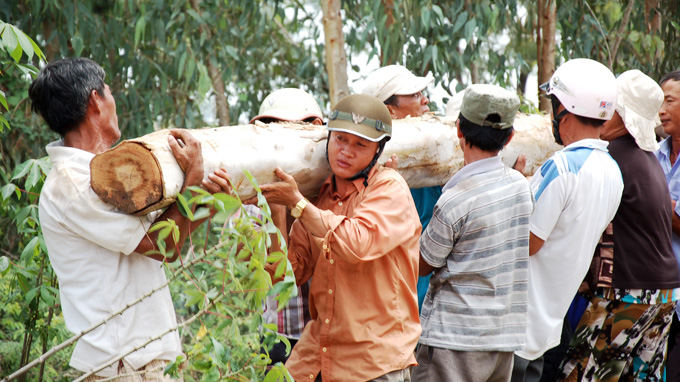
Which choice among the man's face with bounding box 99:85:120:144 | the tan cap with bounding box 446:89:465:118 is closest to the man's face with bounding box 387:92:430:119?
the tan cap with bounding box 446:89:465:118

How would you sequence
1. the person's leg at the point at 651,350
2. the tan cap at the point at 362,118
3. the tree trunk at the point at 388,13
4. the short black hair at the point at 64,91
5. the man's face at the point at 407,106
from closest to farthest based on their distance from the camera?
1. the short black hair at the point at 64,91
2. the tan cap at the point at 362,118
3. the person's leg at the point at 651,350
4. the man's face at the point at 407,106
5. the tree trunk at the point at 388,13

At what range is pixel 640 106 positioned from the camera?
3.75 metres

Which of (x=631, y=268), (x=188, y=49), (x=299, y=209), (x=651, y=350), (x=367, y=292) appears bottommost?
(x=651, y=350)

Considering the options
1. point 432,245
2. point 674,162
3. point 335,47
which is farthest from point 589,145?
point 335,47

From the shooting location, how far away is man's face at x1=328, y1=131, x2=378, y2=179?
2934mm

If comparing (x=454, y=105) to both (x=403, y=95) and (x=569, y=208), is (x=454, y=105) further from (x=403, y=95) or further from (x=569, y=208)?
(x=569, y=208)

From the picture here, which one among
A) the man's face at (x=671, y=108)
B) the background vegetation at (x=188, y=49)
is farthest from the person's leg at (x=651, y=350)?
the background vegetation at (x=188, y=49)

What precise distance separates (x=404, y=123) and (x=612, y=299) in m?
1.32

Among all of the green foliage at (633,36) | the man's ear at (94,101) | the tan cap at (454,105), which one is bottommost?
the green foliage at (633,36)

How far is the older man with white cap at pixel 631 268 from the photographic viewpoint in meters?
3.57

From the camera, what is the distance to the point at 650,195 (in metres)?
3.57

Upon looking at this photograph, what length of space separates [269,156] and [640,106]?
1998 millimetres

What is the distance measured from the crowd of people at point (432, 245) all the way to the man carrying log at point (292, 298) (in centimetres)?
1

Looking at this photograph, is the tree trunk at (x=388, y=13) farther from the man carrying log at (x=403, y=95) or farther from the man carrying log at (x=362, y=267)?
the man carrying log at (x=362, y=267)
